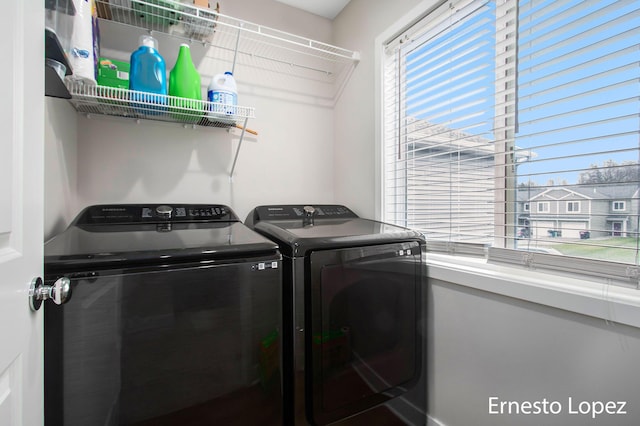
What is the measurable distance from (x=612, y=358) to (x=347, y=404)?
942 millimetres

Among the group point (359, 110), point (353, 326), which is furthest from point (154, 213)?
point (359, 110)

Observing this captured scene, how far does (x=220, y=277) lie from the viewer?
39.9 inches

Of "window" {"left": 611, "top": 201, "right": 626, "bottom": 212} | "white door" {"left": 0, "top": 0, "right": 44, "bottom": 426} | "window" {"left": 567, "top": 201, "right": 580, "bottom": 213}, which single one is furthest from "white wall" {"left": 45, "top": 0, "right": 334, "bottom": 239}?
"window" {"left": 611, "top": 201, "right": 626, "bottom": 212}

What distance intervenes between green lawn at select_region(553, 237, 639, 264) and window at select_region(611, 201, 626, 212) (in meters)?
0.10

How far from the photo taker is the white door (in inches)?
21.2

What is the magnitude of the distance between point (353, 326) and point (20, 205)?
44.4 inches

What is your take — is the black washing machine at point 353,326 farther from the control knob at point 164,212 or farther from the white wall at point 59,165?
the white wall at point 59,165

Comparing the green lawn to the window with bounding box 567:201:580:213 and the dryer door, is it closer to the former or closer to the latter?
the window with bounding box 567:201:580:213

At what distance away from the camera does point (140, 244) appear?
1034 mm

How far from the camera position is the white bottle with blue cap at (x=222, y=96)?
1.60 metres

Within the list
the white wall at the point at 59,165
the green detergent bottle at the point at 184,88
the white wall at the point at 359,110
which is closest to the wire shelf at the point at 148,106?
the green detergent bottle at the point at 184,88

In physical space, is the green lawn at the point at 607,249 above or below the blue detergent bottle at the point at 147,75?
below

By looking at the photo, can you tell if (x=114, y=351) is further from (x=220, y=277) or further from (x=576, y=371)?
(x=576, y=371)

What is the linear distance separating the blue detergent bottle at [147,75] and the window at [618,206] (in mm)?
1911
